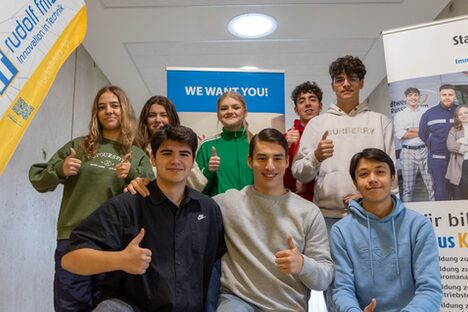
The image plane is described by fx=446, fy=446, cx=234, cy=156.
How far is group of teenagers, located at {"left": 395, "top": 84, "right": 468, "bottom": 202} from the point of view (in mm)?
2404

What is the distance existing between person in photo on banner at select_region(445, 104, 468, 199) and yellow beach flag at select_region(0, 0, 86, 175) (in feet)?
6.83

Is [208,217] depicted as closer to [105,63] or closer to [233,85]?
[233,85]

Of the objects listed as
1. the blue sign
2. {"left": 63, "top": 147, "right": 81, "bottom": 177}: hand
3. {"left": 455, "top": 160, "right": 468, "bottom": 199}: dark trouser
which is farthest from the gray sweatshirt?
the blue sign

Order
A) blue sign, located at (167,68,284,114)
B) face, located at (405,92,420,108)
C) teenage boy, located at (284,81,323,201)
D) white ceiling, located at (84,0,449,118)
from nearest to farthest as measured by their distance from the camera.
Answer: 1. face, located at (405,92,420,108)
2. teenage boy, located at (284,81,323,201)
3. blue sign, located at (167,68,284,114)
4. white ceiling, located at (84,0,449,118)

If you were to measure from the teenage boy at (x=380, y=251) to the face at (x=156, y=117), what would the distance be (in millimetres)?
1193

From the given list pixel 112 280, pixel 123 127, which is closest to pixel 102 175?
pixel 123 127

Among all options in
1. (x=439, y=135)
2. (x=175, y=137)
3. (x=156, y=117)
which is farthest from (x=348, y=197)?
(x=156, y=117)

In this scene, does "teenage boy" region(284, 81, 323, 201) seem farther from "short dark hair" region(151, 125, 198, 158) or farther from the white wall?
the white wall

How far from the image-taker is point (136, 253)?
1.72 m

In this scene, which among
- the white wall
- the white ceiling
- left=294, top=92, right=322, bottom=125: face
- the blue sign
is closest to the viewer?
left=294, top=92, right=322, bottom=125: face

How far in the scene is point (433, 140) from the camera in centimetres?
247

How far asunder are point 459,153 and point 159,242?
A: 5.43 ft

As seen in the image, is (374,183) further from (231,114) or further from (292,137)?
(231,114)

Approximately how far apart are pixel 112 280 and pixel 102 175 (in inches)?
23.8
